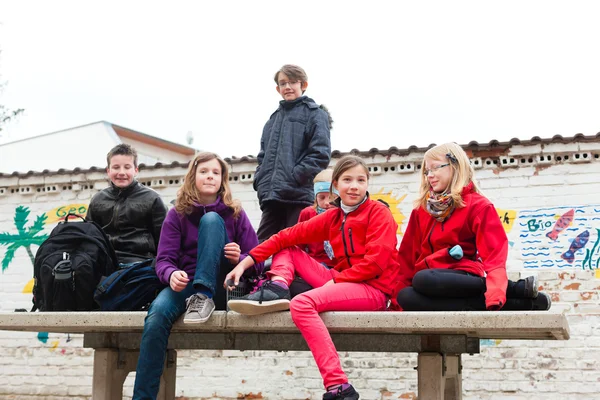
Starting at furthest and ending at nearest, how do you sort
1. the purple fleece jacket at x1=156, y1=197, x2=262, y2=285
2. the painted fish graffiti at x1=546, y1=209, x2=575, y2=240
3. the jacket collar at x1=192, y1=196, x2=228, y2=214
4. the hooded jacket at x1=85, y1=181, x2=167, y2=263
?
the painted fish graffiti at x1=546, y1=209, x2=575, y2=240
the hooded jacket at x1=85, y1=181, x2=167, y2=263
the jacket collar at x1=192, y1=196, x2=228, y2=214
the purple fleece jacket at x1=156, y1=197, x2=262, y2=285

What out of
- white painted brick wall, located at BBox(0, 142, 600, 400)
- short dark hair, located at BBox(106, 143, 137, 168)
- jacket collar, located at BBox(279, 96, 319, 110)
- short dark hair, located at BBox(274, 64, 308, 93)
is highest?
short dark hair, located at BBox(274, 64, 308, 93)

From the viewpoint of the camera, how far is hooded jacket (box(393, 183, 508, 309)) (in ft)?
11.5

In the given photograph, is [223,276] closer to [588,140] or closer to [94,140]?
[588,140]

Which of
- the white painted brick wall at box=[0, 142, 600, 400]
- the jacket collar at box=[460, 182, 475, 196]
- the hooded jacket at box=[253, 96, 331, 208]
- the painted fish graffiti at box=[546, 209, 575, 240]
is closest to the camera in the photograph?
the jacket collar at box=[460, 182, 475, 196]

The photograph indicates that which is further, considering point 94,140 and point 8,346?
point 94,140

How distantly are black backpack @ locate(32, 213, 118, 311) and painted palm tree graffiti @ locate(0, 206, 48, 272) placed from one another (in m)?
5.43

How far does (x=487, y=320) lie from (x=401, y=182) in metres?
5.00

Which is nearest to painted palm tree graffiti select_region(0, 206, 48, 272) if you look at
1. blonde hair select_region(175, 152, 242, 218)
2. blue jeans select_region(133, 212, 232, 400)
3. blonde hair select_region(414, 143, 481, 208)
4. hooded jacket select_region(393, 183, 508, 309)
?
blonde hair select_region(175, 152, 242, 218)

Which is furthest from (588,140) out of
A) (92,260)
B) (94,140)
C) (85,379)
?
(94,140)

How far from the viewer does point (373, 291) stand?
149 inches

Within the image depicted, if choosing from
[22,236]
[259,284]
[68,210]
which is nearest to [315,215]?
[259,284]

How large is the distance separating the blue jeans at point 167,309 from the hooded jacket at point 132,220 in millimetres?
897

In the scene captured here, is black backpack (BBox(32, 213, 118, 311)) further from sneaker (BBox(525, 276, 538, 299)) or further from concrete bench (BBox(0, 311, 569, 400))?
sneaker (BBox(525, 276, 538, 299))

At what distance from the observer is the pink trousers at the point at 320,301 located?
3.47 m
